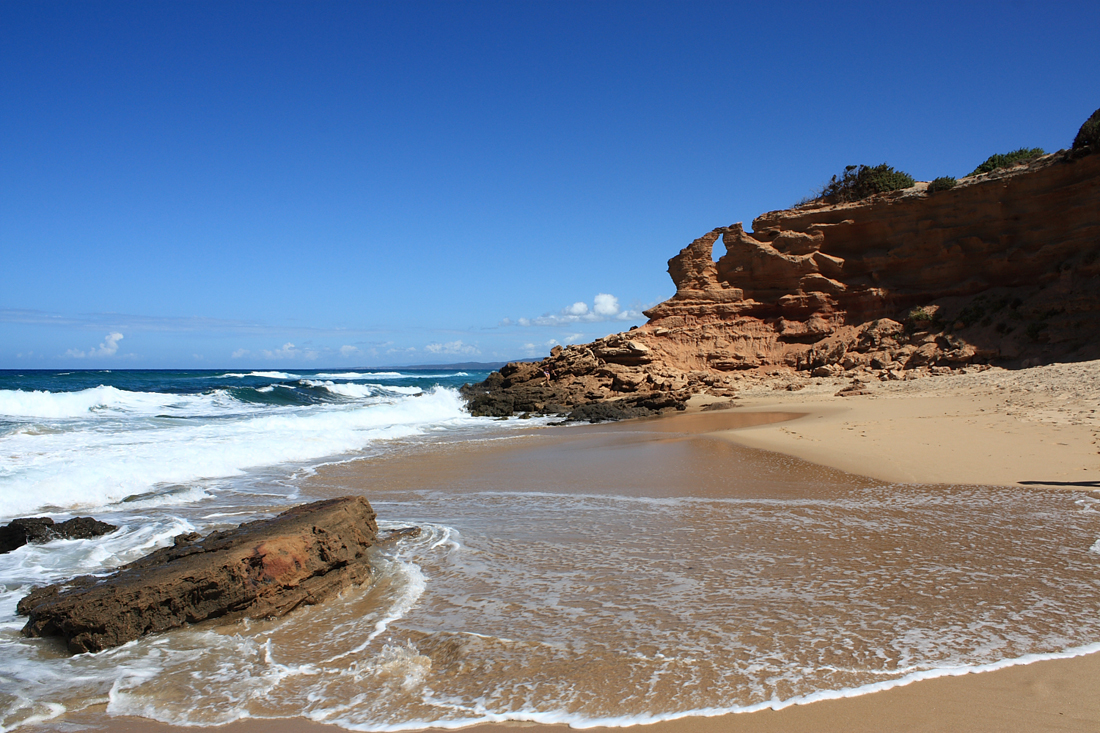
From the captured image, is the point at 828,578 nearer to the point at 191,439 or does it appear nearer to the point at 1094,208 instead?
the point at 191,439

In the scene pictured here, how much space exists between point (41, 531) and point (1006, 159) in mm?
30411

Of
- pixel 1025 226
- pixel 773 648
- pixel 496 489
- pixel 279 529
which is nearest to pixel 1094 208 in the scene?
pixel 1025 226

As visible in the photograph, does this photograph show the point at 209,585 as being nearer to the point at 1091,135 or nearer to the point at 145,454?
the point at 145,454

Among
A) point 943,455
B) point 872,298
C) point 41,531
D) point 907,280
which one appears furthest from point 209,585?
point 907,280

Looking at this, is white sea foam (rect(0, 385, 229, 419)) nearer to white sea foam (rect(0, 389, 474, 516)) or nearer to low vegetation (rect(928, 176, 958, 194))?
white sea foam (rect(0, 389, 474, 516))

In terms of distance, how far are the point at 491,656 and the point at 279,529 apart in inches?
90.8

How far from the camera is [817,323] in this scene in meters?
25.6

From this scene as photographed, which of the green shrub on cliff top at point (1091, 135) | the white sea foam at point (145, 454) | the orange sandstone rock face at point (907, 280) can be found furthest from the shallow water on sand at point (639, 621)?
the green shrub on cliff top at point (1091, 135)

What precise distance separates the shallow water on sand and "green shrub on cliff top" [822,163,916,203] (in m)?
23.5

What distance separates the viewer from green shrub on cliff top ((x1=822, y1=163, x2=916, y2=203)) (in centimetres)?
2594

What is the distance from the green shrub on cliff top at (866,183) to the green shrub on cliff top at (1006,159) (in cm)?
245

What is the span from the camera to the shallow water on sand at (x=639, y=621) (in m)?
2.92

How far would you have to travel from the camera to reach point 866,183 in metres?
26.5

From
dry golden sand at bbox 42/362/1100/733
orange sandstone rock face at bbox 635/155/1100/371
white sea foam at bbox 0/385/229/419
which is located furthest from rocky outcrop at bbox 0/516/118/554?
orange sandstone rock face at bbox 635/155/1100/371
